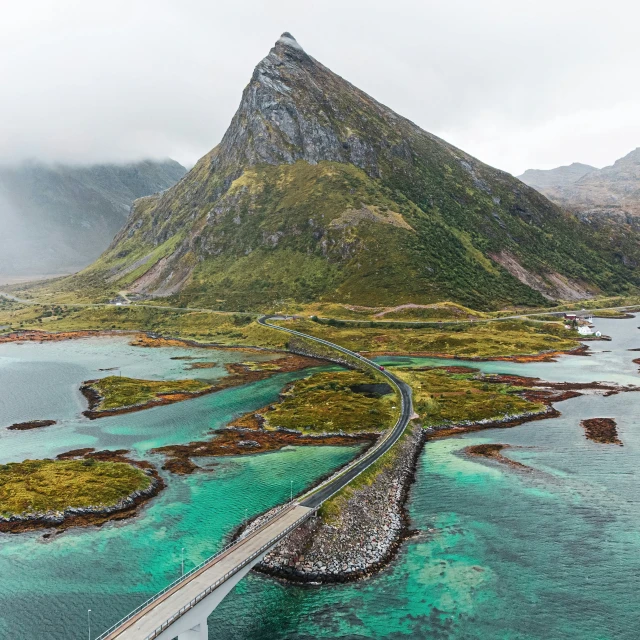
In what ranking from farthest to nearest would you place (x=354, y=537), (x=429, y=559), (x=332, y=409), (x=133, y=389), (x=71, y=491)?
1. (x=133, y=389)
2. (x=332, y=409)
3. (x=71, y=491)
4. (x=354, y=537)
5. (x=429, y=559)

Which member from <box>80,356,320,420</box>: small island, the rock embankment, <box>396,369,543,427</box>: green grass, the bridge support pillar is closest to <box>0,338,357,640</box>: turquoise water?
<box>80,356,320,420</box>: small island

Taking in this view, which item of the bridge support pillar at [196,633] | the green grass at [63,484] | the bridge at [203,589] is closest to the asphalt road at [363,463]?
the bridge at [203,589]

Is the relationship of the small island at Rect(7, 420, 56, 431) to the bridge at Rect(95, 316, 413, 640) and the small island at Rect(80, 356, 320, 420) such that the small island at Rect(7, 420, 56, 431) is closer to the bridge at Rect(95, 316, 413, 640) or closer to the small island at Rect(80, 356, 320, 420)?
the small island at Rect(80, 356, 320, 420)

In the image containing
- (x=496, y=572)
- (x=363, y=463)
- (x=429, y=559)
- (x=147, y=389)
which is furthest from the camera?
(x=147, y=389)

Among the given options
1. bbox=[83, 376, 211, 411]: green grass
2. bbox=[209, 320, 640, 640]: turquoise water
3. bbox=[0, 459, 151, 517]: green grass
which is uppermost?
bbox=[83, 376, 211, 411]: green grass

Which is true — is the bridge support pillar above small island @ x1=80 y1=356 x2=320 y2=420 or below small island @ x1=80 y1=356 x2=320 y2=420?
below

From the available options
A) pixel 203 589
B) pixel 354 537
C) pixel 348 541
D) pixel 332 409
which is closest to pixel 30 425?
pixel 332 409

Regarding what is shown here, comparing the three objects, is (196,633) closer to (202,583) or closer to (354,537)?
(202,583)

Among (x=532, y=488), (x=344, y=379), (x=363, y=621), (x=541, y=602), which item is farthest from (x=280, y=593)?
(x=344, y=379)
